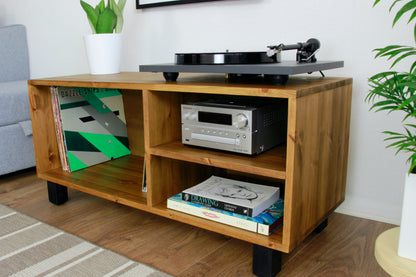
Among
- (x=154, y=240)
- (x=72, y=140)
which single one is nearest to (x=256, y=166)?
(x=154, y=240)

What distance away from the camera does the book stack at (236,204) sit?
103 cm

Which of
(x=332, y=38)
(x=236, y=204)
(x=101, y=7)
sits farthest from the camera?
(x=101, y=7)

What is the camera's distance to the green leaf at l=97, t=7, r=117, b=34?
59.2 inches

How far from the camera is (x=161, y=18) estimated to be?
1701 millimetres

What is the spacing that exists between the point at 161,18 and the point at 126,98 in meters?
0.39

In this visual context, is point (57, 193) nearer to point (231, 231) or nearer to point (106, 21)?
point (106, 21)

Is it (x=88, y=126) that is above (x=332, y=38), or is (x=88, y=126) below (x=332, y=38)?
below

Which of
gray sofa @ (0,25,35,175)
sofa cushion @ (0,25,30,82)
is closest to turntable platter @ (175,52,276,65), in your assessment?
gray sofa @ (0,25,35,175)

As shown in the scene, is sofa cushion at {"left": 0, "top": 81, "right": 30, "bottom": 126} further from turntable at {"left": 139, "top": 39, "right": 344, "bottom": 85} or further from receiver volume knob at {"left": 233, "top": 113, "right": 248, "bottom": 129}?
receiver volume knob at {"left": 233, "top": 113, "right": 248, "bottom": 129}

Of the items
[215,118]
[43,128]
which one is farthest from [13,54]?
[215,118]

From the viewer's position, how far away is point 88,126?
1588 mm

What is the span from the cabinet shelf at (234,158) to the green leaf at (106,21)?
2.02 feet

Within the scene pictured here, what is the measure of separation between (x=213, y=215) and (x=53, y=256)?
48cm

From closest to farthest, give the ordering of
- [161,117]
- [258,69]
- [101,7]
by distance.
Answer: [258,69] < [161,117] < [101,7]
